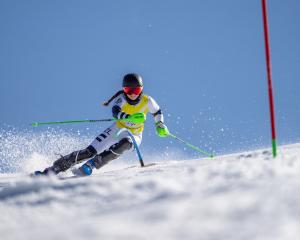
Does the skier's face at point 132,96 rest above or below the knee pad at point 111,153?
above

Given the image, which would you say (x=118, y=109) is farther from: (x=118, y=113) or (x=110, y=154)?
(x=110, y=154)

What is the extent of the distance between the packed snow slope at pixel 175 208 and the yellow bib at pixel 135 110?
3.27 metres

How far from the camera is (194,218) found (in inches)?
68.5

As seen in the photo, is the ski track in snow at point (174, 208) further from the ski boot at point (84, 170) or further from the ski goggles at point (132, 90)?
the ski goggles at point (132, 90)

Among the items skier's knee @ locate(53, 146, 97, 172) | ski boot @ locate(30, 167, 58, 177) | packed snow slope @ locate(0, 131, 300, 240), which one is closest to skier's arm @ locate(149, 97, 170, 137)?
skier's knee @ locate(53, 146, 97, 172)

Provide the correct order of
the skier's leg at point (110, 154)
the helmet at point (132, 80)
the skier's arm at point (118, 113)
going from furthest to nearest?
1. the helmet at point (132, 80)
2. the skier's arm at point (118, 113)
3. the skier's leg at point (110, 154)

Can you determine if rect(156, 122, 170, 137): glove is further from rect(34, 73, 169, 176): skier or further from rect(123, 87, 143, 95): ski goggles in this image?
rect(123, 87, 143, 95): ski goggles

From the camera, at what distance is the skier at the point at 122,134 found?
5762 mm

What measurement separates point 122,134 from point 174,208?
4.50 meters

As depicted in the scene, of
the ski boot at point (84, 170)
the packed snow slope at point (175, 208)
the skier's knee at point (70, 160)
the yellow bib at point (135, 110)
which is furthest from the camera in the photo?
the yellow bib at point (135, 110)

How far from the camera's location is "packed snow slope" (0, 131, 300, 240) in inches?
63.9

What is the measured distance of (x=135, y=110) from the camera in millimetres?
6574

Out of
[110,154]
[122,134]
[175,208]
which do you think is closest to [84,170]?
[110,154]

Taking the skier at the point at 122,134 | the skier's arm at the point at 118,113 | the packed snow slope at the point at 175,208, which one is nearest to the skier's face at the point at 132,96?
the skier at the point at 122,134
